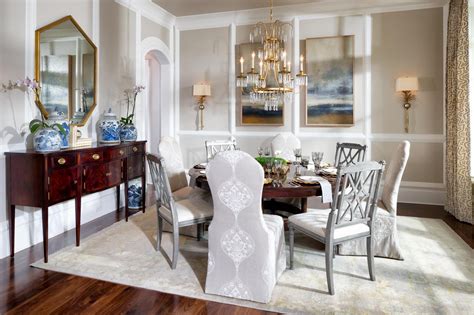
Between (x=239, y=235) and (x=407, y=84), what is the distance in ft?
12.3

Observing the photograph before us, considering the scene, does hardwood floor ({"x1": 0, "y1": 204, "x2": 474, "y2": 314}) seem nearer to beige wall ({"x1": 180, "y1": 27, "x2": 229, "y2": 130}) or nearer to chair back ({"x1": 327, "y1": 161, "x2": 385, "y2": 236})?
chair back ({"x1": 327, "y1": 161, "x2": 385, "y2": 236})

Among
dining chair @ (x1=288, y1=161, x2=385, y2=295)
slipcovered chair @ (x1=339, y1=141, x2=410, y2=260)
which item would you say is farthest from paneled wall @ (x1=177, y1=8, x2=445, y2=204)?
dining chair @ (x1=288, y1=161, x2=385, y2=295)

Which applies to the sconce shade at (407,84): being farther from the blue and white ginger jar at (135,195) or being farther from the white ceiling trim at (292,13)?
the blue and white ginger jar at (135,195)

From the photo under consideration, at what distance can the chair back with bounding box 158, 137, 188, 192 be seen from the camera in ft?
11.6

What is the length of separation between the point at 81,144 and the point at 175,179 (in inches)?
41.7

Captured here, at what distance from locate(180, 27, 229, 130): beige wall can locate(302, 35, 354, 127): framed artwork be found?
→ 4.75 feet

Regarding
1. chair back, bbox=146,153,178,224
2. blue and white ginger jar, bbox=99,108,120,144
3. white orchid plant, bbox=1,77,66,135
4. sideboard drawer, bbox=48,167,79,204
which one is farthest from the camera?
blue and white ginger jar, bbox=99,108,120,144

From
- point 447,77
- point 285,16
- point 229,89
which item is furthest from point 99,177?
point 447,77

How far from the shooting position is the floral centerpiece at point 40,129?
3.00 m

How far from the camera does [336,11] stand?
523cm

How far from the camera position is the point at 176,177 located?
3.70 meters

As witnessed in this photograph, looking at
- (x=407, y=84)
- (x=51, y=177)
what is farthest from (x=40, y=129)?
(x=407, y=84)

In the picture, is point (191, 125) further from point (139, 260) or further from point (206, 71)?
point (139, 260)

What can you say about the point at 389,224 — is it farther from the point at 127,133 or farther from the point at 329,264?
the point at 127,133
